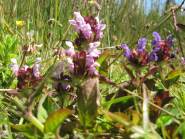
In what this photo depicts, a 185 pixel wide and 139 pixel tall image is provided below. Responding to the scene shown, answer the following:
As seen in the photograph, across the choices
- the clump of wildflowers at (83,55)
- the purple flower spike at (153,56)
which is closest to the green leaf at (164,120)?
the clump of wildflowers at (83,55)

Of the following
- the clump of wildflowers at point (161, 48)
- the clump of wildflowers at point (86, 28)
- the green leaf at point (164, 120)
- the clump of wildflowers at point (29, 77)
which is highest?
the clump of wildflowers at point (86, 28)

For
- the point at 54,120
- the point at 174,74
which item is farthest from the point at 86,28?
the point at 54,120

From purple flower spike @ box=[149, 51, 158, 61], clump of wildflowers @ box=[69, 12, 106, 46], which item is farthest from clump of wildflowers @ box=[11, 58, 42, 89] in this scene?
purple flower spike @ box=[149, 51, 158, 61]

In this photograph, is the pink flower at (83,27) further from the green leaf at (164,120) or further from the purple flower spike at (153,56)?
the green leaf at (164,120)

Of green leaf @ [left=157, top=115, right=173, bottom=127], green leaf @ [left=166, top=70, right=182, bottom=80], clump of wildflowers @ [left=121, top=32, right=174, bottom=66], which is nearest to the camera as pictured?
green leaf @ [left=157, top=115, right=173, bottom=127]

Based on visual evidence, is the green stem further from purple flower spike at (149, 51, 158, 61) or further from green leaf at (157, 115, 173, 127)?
purple flower spike at (149, 51, 158, 61)

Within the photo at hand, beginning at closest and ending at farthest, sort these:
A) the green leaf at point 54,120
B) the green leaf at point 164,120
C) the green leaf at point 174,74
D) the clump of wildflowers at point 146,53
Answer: the green leaf at point 54,120
the green leaf at point 164,120
the clump of wildflowers at point 146,53
the green leaf at point 174,74

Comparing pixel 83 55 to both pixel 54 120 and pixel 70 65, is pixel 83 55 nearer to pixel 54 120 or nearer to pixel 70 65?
pixel 70 65

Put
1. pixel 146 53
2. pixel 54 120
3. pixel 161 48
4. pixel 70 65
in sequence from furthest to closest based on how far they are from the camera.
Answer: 1. pixel 161 48
2. pixel 146 53
3. pixel 70 65
4. pixel 54 120

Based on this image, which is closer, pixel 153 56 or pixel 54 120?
pixel 54 120
